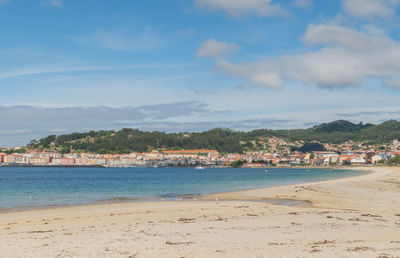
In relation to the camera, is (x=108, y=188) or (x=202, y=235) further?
(x=108, y=188)

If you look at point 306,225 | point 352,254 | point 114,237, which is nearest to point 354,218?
point 306,225

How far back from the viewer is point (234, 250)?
33.4 ft

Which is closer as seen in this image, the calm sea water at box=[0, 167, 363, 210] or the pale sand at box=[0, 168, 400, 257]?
the pale sand at box=[0, 168, 400, 257]

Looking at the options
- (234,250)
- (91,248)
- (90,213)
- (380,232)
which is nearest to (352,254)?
(234,250)

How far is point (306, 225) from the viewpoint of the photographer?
1409 centimetres

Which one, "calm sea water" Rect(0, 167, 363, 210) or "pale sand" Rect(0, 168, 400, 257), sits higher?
"pale sand" Rect(0, 168, 400, 257)

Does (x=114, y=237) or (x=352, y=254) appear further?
(x=114, y=237)

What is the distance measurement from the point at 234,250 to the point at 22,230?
7775 mm

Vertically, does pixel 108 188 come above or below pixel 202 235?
below

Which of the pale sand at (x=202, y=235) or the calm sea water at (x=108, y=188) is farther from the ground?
the pale sand at (x=202, y=235)

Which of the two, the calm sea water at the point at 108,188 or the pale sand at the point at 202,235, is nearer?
the pale sand at the point at 202,235

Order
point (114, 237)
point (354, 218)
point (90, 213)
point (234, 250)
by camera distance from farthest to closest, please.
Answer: point (90, 213) < point (354, 218) < point (114, 237) < point (234, 250)

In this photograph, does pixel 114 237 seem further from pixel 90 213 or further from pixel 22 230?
pixel 90 213

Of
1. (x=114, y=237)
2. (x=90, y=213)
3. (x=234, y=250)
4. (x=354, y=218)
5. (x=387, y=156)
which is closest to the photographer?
(x=234, y=250)
